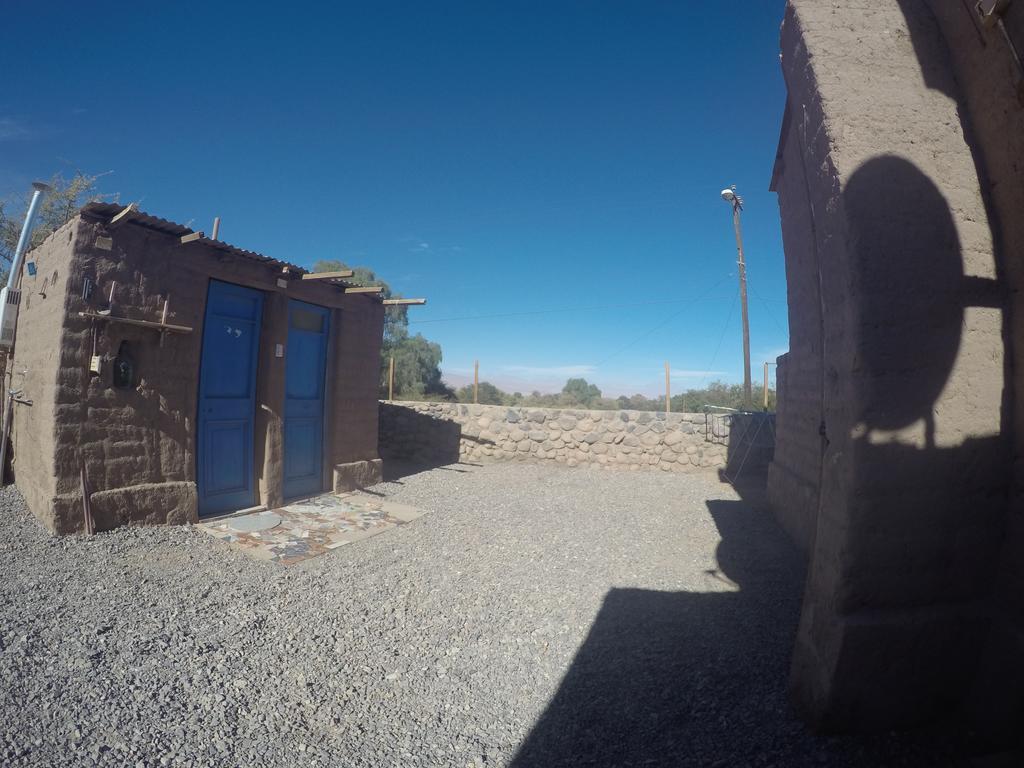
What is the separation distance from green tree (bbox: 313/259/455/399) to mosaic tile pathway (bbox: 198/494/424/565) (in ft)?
38.8

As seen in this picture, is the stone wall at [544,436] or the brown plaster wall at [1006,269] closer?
the brown plaster wall at [1006,269]

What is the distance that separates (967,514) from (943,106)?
6.68 ft

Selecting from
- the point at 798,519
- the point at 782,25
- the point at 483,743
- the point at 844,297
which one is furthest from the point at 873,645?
the point at 782,25

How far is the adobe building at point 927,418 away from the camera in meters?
2.08

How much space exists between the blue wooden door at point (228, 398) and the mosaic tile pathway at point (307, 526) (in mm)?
343

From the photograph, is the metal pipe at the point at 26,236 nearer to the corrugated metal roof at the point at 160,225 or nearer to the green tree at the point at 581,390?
the corrugated metal roof at the point at 160,225

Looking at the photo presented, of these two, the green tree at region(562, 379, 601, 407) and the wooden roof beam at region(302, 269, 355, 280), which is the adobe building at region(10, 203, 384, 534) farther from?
the green tree at region(562, 379, 601, 407)

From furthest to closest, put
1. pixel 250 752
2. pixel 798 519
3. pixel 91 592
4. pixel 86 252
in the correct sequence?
pixel 798 519 → pixel 86 252 → pixel 91 592 → pixel 250 752

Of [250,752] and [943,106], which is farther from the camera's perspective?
[943,106]

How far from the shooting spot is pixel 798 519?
4930 mm

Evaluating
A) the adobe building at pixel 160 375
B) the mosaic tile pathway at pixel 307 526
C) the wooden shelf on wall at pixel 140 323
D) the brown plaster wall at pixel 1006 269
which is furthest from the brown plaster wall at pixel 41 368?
the brown plaster wall at pixel 1006 269

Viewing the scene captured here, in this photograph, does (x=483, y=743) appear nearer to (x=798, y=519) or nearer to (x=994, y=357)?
(x=994, y=357)

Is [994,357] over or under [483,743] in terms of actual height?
over

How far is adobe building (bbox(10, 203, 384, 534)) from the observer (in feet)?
13.6
